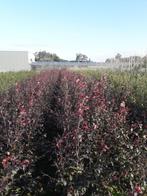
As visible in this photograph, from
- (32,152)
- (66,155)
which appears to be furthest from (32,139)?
(66,155)

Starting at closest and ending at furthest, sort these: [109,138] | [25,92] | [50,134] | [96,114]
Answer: [109,138]
[96,114]
[50,134]
[25,92]

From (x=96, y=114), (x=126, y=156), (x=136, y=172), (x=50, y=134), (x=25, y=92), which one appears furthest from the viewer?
(x=25, y=92)

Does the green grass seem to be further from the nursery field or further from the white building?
the white building

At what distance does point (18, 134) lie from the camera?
555 cm

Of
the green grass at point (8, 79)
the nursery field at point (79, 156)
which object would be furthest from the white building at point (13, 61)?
the nursery field at point (79, 156)

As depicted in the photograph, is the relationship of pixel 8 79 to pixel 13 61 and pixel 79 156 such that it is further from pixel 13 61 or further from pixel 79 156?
pixel 13 61

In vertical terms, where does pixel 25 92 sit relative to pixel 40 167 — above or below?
above

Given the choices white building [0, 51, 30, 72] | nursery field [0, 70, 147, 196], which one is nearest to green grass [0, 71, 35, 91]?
nursery field [0, 70, 147, 196]

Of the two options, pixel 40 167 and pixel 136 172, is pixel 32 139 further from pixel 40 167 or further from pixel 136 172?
pixel 136 172

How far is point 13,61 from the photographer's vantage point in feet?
184

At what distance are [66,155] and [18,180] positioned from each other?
82 cm

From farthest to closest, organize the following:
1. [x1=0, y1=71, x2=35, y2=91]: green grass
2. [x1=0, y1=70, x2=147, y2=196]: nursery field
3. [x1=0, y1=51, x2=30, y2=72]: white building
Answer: [x1=0, y1=51, x2=30, y2=72]: white building → [x1=0, y1=71, x2=35, y2=91]: green grass → [x1=0, y1=70, x2=147, y2=196]: nursery field

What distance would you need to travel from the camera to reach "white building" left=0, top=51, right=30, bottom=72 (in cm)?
5531

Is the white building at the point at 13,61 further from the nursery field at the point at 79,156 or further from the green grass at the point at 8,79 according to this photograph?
the nursery field at the point at 79,156
